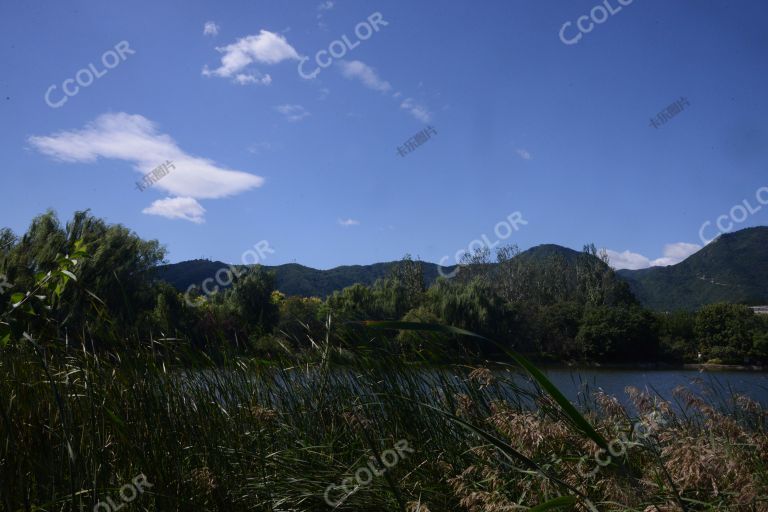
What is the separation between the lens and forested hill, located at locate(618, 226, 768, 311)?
89.1 meters

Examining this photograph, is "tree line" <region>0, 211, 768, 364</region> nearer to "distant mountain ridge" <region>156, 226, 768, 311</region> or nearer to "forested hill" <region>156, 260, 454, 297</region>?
"distant mountain ridge" <region>156, 226, 768, 311</region>

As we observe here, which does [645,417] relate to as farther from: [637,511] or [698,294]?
[698,294]

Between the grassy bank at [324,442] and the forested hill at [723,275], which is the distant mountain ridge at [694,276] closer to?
the forested hill at [723,275]

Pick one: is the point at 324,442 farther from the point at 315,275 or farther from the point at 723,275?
the point at 315,275

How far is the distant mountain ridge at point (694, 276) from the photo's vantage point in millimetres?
84812

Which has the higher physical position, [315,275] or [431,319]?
[315,275]

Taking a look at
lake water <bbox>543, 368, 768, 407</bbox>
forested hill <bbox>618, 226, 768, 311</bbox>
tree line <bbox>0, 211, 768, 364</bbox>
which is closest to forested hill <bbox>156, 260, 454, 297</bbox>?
tree line <bbox>0, 211, 768, 364</bbox>

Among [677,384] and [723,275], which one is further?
[723,275]

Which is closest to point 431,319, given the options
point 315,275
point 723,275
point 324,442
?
point 324,442

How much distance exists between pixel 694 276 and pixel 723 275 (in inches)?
672

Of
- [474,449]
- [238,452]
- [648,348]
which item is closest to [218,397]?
[238,452]

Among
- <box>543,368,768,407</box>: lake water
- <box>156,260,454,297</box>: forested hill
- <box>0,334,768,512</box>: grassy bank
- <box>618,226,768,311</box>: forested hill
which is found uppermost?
<box>156,260,454,297</box>: forested hill

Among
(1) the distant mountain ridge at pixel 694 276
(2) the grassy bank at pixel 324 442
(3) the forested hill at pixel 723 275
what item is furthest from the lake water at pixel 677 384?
(3) the forested hill at pixel 723 275

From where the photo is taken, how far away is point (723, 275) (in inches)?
3765
